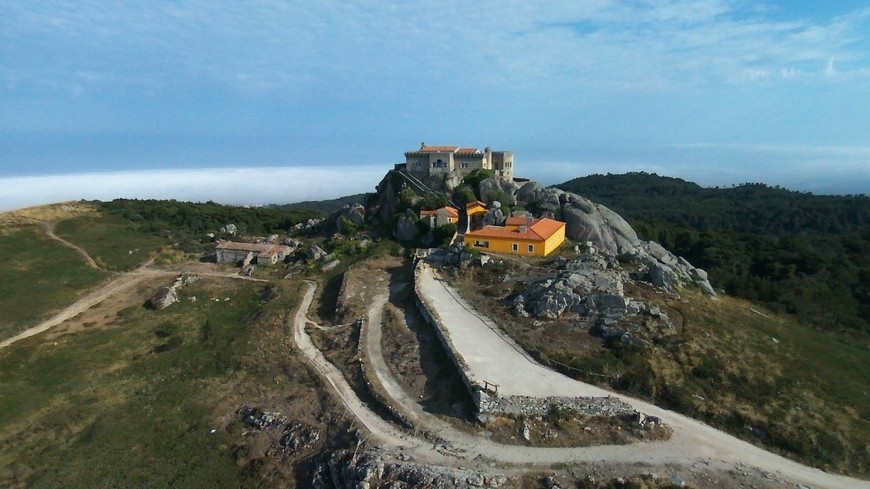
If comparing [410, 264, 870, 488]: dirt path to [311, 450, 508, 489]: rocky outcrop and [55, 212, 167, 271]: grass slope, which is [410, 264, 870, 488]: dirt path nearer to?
[311, 450, 508, 489]: rocky outcrop

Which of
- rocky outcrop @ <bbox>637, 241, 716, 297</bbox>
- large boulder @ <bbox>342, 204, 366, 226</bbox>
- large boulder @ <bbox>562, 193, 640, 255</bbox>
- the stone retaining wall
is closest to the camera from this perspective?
the stone retaining wall

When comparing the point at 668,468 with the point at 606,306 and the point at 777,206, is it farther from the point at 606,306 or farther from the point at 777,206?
the point at 777,206

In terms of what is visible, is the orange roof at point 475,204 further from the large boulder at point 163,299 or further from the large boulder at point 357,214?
the large boulder at point 163,299

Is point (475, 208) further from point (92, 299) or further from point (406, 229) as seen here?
point (92, 299)

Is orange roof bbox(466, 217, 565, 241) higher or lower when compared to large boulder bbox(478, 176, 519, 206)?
lower

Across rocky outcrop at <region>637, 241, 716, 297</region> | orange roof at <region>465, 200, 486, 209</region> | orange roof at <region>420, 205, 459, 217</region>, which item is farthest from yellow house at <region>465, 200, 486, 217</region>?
rocky outcrop at <region>637, 241, 716, 297</region>
